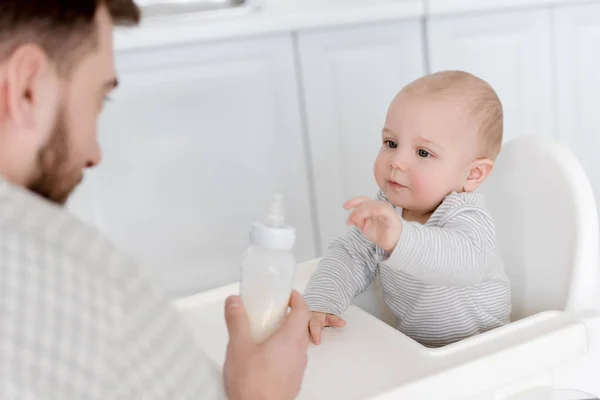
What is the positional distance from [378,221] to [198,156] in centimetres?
99

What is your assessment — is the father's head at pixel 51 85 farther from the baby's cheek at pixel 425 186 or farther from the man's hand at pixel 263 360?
the baby's cheek at pixel 425 186

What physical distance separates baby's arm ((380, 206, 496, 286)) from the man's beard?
0.37 m

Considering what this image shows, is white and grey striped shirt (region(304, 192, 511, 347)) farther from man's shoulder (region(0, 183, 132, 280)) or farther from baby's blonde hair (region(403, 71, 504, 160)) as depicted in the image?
man's shoulder (region(0, 183, 132, 280))

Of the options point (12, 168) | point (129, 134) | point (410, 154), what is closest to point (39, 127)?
point (12, 168)

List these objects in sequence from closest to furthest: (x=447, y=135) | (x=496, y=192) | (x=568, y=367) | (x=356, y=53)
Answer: (x=568, y=367), (x=447, y=135), (x=496, y=192), (x=356, y=53)

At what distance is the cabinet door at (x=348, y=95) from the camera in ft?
5.90

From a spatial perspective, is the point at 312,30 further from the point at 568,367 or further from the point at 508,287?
the point at 568,367

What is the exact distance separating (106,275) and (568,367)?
1.87 feet

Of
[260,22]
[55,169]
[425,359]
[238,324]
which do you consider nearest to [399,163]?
[425,359]

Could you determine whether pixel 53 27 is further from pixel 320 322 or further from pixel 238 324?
pixel 320 322

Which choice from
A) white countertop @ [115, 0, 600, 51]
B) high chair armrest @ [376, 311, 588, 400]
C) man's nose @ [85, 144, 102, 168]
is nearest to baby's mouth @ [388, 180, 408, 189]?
high chair armrest @ [376, 311, 588, 400]

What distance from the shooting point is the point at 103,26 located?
0.56 meters

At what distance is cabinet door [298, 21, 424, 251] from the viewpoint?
5.90 feet

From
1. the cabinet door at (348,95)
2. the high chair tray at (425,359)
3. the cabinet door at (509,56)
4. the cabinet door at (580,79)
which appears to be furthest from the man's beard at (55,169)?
the cabinet door at (580,79)
